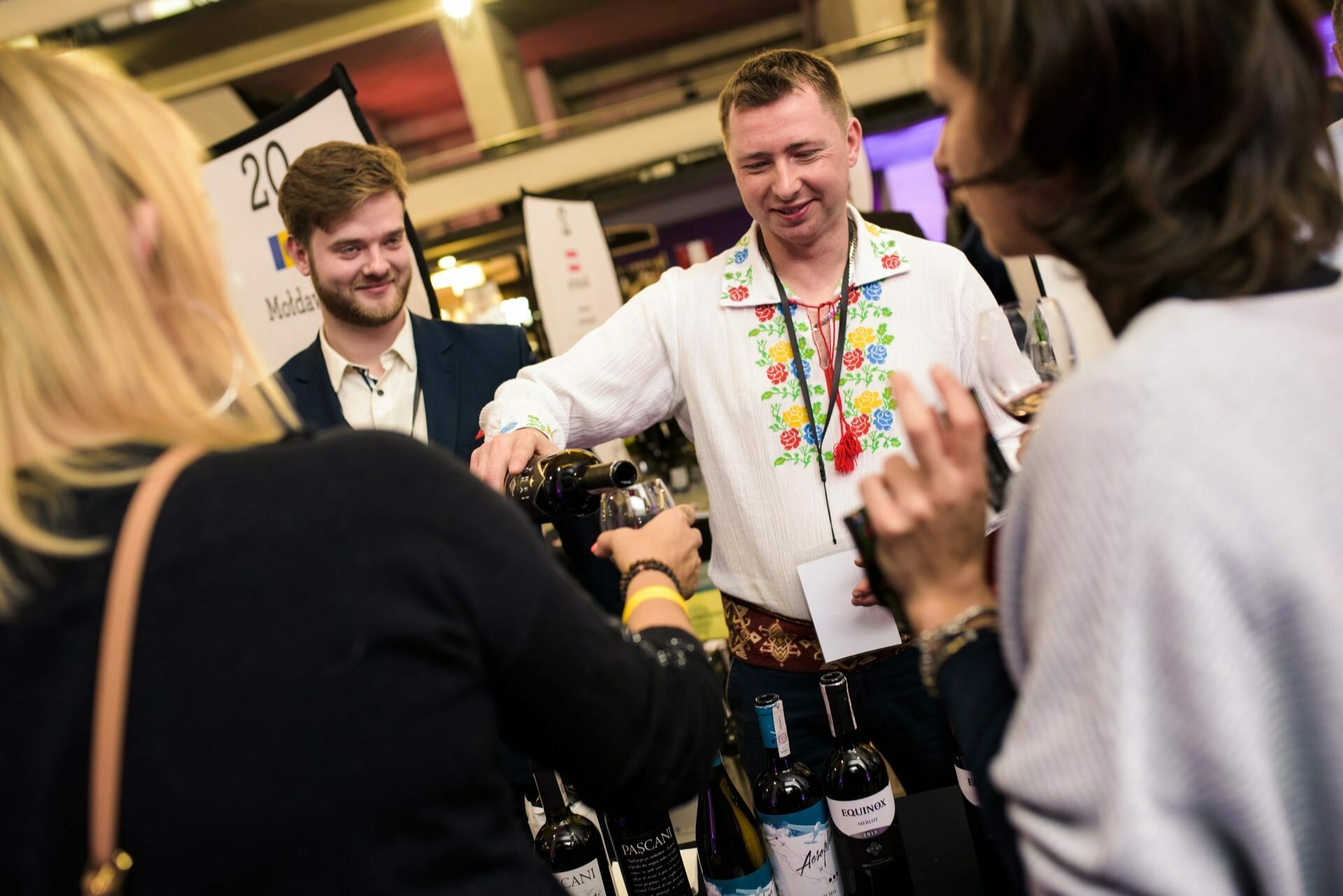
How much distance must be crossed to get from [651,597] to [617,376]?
0.99m

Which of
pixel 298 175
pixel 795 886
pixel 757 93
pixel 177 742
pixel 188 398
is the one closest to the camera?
pixel 177 742

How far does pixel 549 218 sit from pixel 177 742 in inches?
164

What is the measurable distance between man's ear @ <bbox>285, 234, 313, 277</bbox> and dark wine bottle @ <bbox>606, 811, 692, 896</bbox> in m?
1.78

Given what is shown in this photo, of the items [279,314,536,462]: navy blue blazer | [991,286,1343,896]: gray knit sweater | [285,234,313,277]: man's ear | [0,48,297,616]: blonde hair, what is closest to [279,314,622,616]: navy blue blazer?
[279,314,536,462]: navy blue blazer

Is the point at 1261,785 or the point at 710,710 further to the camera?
the point at 710,710

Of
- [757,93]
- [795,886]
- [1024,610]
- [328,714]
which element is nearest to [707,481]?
[757,93]

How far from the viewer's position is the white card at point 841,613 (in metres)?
1.75

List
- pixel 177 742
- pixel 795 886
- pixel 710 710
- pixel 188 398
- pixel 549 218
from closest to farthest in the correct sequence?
pixel 177 742
pixel 188 398
pixel 710 710
pixel 795 886
pixel 549 218

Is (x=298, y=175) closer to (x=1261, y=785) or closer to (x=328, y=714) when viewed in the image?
(x=328, y=714)

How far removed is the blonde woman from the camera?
2.21ft

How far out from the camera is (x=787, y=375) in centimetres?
191

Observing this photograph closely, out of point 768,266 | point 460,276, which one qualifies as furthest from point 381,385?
point 460,276

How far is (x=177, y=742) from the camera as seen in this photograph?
0.67 m

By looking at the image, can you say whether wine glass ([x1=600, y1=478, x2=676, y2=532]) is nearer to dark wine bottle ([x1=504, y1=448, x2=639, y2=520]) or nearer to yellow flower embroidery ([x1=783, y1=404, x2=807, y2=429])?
dark wine bottle ([x1=504, y1=448, x2=639, y2=520])
